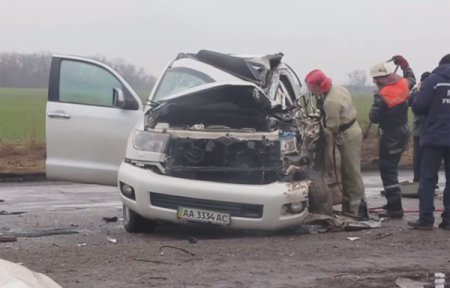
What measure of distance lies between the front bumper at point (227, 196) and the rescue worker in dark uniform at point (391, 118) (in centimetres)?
198

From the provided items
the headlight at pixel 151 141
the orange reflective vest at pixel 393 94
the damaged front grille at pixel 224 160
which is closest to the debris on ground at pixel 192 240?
the damaged front grille at pixel 224 160

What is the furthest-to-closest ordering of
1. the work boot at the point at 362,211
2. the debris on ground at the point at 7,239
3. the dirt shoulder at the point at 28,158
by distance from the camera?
1. the dirt shoulder at the point at 28,158
2. the work boot at the point at 362,211
3. the debris on ground at the point at 7,239

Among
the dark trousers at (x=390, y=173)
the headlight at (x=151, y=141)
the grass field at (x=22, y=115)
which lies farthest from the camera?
the grass field at (x=22, y=115)

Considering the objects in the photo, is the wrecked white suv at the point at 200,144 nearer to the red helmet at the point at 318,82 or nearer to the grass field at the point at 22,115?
the red helmet at the point at 318,82

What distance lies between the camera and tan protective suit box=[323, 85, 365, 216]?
31.4 feet

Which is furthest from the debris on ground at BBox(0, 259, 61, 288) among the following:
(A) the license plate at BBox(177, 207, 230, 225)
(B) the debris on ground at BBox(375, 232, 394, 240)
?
(B) the debris on ground at BBox(375, 232, 394, 240)

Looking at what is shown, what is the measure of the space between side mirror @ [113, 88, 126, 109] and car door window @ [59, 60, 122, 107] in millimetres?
234

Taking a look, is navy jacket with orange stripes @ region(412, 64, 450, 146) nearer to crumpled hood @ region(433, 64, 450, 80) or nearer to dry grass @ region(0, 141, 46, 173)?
crumpled hood @ region(433, 64, 450, 80)

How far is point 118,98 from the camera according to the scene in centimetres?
979

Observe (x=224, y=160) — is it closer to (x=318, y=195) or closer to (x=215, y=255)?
(x=318, y=195)

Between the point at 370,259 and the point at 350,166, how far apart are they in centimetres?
268

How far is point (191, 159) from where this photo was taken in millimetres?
8367

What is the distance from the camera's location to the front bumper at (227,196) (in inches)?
320

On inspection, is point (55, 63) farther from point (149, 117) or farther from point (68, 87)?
point (149, 117)
